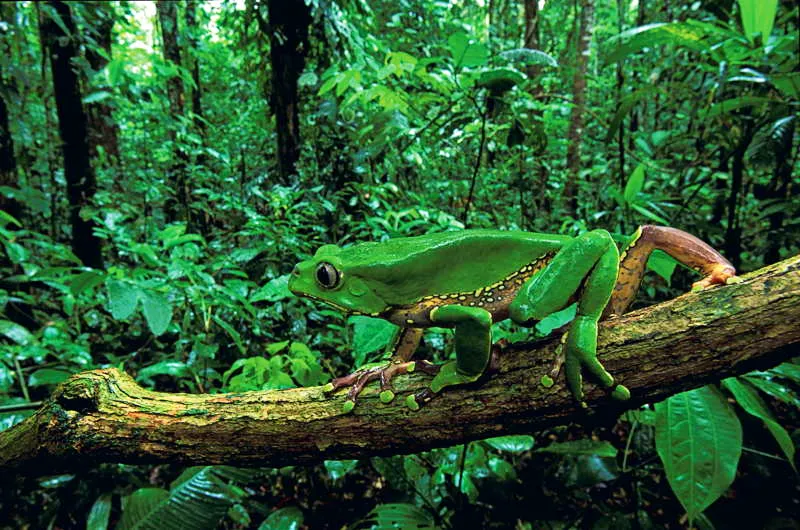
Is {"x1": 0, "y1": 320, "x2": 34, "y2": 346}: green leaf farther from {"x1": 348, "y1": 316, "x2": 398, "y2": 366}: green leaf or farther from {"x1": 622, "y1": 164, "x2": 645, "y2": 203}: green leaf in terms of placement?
{"x1": 622, "y1": 164, "x2": 645, "y2": 203}: green leaf

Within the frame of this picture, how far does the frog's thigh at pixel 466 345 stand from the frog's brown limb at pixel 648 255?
0.37 metres

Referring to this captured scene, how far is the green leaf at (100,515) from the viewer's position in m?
1.69

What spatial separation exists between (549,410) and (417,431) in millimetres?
359

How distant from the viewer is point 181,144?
5051mm

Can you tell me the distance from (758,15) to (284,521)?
108 inches

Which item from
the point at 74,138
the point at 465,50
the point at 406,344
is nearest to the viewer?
the point at 406,344

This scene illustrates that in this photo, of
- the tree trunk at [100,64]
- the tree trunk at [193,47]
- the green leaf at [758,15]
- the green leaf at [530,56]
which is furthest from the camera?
the tree trunk at [193,47]

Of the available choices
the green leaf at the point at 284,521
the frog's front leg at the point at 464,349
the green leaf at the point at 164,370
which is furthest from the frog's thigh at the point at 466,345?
the green leaf at the point at 164,370

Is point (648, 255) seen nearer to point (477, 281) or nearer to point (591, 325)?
point (591, 325)

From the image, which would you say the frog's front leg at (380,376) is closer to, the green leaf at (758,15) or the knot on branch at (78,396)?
the knot on branch at (78,396)

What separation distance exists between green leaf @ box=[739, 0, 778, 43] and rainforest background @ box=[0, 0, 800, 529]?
0.4 inches

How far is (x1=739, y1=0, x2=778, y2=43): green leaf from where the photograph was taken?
70.7 inches

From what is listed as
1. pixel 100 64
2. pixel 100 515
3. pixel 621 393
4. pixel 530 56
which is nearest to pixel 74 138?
pixel 100 64

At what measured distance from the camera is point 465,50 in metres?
2.44
